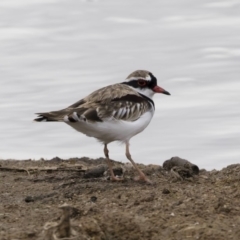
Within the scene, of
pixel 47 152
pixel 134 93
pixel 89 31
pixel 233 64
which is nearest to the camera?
pixel 134 93

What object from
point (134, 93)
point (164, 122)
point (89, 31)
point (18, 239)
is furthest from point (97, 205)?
point (89, 31)

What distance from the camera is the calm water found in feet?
39.8

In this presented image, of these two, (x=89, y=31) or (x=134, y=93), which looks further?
(x=89, y=31)

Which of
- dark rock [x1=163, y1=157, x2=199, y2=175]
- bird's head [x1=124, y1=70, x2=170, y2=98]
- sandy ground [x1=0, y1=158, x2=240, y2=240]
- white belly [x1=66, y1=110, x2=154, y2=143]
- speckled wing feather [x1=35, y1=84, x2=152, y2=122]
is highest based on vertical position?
bird's head [x1=124, y1=70, x2=170, y2=98]

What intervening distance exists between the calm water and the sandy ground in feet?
8.60

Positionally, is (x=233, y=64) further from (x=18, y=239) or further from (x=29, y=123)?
(x=18, y=239)

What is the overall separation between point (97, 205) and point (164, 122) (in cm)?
543

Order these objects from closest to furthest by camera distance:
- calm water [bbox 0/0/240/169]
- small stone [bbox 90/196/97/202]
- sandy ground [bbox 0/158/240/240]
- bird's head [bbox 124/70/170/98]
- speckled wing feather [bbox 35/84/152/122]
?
sandy ground [bbox 0/158/240/240] < small stone [bbox 90/196/97/202] < speckled wing feather [bbox 35/84/152/122] < bird's head [bbox 124/70/170/98] < calm water [bbox 0/0/240/169]

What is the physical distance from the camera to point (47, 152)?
39.1ft

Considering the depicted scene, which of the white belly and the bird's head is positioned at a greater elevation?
the bird's head

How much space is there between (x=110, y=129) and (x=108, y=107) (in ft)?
0.66

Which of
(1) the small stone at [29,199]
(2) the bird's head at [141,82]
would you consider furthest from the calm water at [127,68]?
(1) the small stone at [29,199]

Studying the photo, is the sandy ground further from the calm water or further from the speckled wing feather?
the calm water

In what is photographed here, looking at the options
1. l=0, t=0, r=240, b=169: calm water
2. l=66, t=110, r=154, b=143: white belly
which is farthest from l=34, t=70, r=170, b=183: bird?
l=0, t=0, r=240, b=169: calm water
